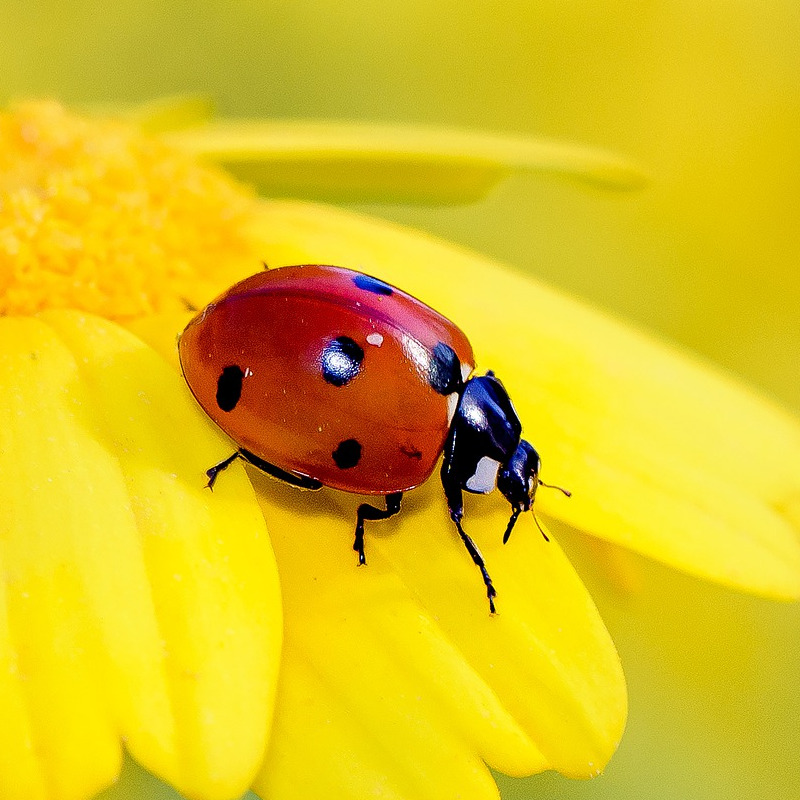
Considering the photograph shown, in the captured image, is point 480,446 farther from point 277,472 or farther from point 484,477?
point 277,472

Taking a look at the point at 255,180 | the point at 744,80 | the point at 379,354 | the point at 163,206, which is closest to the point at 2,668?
the point at 379,354

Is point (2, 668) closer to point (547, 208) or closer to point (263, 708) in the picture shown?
point (263, 708)

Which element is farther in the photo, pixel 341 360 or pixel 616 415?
pixel 616 415

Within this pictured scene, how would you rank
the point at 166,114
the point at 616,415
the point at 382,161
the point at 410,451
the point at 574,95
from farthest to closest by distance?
the point at 574,95 < the point at 166,114 < the point at 382,161 < the point at 616,415 < the point at 410,451

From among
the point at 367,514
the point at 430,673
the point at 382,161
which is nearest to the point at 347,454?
the point at 367,514

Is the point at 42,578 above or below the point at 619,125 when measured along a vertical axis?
above

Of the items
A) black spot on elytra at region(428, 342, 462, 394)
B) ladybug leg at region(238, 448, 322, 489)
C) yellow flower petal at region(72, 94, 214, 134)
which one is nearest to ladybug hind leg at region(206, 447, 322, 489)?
ladybug leg at region(238, 448, 322, 489)

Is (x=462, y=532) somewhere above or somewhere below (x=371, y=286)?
below

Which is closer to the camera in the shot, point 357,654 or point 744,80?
point 357,654
